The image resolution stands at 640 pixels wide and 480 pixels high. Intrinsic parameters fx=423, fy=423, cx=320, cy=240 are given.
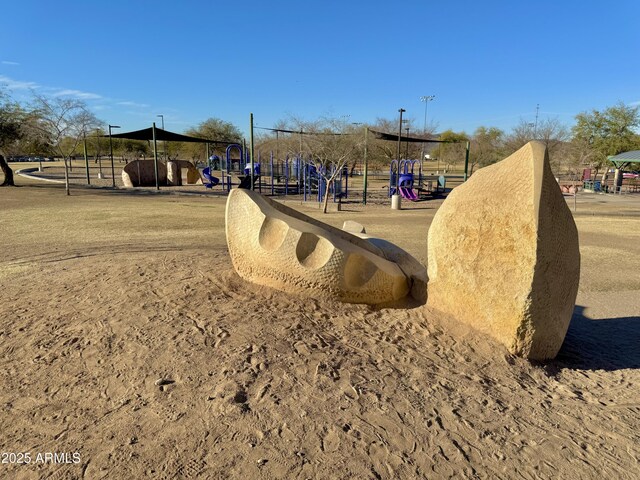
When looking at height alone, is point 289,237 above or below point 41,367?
above

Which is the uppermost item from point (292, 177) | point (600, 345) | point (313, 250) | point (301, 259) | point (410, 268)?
point (292, 177)

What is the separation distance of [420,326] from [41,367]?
3748 mm

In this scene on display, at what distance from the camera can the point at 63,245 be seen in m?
8.83

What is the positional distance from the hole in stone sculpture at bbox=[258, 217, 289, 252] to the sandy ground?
1.88ft

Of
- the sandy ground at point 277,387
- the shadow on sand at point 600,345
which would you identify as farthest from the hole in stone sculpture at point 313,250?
the shadow on sand at point 600,345

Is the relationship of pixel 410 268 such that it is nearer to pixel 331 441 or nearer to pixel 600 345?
pixel 600 345

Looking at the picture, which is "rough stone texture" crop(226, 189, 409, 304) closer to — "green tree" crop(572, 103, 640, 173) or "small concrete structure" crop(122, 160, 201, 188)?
"small concrete structure" crop(122, 160, 201, 188)

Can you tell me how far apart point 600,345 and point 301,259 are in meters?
3.92

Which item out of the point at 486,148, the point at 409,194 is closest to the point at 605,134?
the point at 486,148

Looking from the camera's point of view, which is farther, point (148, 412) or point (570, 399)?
point (570, 399)

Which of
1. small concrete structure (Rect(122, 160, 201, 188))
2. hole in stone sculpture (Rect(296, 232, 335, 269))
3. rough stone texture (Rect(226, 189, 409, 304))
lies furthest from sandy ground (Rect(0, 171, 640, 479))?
small concrete structure (Rect(122, 160, 201, 188))

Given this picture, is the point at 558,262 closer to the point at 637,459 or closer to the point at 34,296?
the point at 637,459

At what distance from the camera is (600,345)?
5.33 m

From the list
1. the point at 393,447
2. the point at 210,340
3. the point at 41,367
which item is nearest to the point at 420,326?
the point at 393,447
